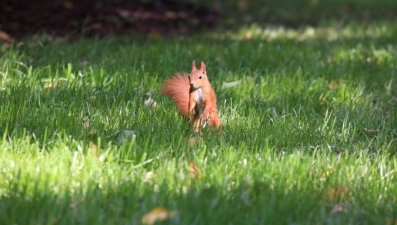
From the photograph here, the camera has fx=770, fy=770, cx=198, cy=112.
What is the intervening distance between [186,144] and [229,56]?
298cm

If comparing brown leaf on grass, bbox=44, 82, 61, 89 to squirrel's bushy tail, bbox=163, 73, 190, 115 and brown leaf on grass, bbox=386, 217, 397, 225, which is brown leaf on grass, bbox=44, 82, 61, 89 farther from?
brown leaf on grass, bbox=386, 217, 397, 225

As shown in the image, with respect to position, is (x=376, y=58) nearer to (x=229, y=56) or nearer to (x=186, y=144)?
(x=229, y=56)

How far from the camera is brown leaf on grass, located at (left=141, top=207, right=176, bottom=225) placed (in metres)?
2.89

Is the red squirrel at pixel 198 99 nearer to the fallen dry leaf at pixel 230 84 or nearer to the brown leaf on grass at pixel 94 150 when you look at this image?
the brown leaf on grass at pixel 94 150

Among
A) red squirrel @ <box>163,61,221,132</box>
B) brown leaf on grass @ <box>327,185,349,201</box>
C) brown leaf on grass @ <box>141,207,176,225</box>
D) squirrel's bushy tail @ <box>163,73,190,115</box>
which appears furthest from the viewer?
squirrel's bushy tail @ <box>163,73,190,115</box>

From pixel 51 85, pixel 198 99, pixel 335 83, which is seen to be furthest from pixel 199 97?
pixel 335 83

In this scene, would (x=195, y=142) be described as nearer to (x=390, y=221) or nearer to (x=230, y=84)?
(x=390, y=221)

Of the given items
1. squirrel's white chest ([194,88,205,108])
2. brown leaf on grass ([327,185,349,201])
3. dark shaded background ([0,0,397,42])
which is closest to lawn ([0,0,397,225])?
brown leaf on grass ([327,185,349,201])

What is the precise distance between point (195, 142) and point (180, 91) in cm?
51

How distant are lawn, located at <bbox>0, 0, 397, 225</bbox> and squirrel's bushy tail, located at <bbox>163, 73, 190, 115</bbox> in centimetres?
7

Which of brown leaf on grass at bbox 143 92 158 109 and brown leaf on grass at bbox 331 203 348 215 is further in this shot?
brown leaf on grass at bbox 143 92 158 109

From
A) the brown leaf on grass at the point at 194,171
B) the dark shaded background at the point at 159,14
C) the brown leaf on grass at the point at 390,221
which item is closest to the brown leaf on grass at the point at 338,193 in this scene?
the brown leaf on grass at the point at 390,221

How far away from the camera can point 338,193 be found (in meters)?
3.40

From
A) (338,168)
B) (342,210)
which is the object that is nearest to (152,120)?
(338,168)
